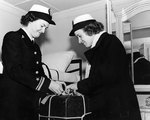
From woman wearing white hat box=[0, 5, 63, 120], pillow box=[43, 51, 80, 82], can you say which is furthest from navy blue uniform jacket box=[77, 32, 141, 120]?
pillow box=[43, 51, 80, 82]

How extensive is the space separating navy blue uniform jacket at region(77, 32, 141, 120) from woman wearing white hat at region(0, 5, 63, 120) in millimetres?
284

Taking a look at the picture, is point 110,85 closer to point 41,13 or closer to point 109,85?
point 109,85

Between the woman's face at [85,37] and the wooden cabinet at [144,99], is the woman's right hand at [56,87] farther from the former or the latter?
the wooden cabinet at [144,99]

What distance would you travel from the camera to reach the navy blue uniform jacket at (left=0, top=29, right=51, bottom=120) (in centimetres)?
142

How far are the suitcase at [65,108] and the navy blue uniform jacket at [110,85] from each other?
72 mm

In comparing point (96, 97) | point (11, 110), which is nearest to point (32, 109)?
point (11, 110)

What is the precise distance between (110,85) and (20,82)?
64 centimetres

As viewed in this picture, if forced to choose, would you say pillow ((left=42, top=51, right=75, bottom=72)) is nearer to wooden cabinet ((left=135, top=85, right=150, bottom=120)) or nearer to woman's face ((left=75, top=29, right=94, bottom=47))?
woman's face ((left=75, top=29, right=94, bottom=47))

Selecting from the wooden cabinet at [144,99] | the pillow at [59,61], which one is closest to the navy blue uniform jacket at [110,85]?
the wooden cabinet at [144,99]

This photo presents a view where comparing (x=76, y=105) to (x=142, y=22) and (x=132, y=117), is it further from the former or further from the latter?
(x=142, y=22)

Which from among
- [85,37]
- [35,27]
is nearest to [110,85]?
[85,37]

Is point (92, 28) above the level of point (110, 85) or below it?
above

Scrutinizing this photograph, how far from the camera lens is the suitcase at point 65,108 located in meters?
1.32

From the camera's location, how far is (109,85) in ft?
4.46
